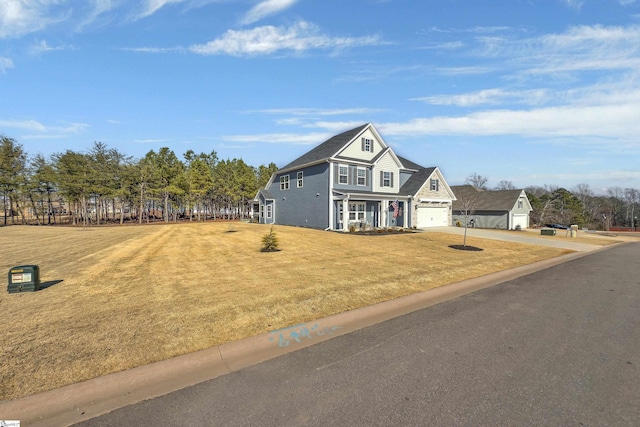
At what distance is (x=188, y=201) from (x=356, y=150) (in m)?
33.4

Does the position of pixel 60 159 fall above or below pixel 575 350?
above

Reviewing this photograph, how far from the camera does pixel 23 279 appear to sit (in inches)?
279

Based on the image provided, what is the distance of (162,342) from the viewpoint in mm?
4531

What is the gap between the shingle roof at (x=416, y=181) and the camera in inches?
1209

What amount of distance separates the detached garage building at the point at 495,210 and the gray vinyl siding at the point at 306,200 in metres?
22.5

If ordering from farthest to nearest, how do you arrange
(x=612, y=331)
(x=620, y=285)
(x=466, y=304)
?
(x=620, y=285)
(x=466, y=304)
(x=612, y=331)

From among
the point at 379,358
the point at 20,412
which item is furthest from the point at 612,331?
the point at 20,412

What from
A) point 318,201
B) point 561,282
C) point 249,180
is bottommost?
point 561,282

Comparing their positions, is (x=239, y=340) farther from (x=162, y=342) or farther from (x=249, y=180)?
(x=249, y=180)

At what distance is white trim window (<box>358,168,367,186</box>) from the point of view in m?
27.5

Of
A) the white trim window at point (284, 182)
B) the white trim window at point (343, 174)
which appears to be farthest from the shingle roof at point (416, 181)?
the white trim window at point (284, 182)

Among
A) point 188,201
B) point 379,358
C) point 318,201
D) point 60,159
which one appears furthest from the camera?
point 188,201

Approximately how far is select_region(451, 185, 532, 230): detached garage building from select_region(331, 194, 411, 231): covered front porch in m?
13.3

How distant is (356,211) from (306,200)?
5.16 metres
